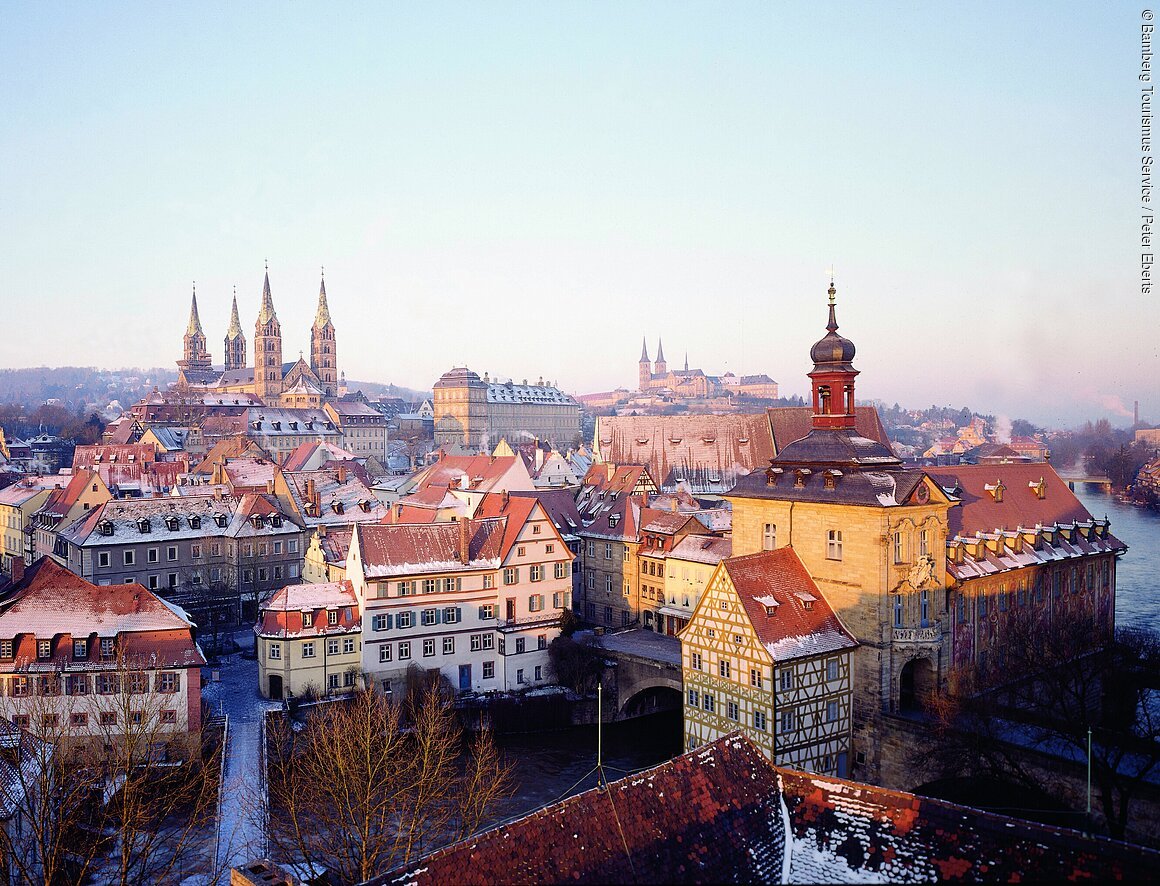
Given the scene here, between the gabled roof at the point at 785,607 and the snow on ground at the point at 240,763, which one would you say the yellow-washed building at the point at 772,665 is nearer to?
the gabled roof at the point at 785,607

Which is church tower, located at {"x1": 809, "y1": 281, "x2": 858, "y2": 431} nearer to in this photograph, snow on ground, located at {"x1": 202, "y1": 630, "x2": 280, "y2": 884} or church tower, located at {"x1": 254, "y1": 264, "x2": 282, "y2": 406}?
snow on ground, located at {"x1": 202, "y1": 630, "x2": 280, "y2": 884}

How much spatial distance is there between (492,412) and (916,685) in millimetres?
138891

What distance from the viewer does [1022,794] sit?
2702 centimetres

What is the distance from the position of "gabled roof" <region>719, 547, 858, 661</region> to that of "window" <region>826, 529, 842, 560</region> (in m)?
1.13

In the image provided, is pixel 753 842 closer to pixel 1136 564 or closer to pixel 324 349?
pixel 1136 564

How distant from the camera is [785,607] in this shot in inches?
1211

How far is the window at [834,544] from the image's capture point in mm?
32531

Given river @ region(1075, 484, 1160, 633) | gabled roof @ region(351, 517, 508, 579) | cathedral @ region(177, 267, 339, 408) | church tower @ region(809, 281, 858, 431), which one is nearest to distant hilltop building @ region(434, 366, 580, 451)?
cathedral @ region(177, 267, 339, 408)

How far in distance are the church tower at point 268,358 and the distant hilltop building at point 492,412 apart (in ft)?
91.7

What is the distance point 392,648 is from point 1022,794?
988 inches

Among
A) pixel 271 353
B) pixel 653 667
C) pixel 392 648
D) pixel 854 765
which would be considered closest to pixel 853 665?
pixel 854 765

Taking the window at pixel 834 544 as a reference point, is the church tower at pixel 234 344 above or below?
above

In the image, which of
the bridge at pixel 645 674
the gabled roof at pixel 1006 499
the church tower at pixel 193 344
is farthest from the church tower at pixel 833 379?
the church tower at pixel 193 344

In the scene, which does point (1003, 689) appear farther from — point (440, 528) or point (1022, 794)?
point (440, 528)
